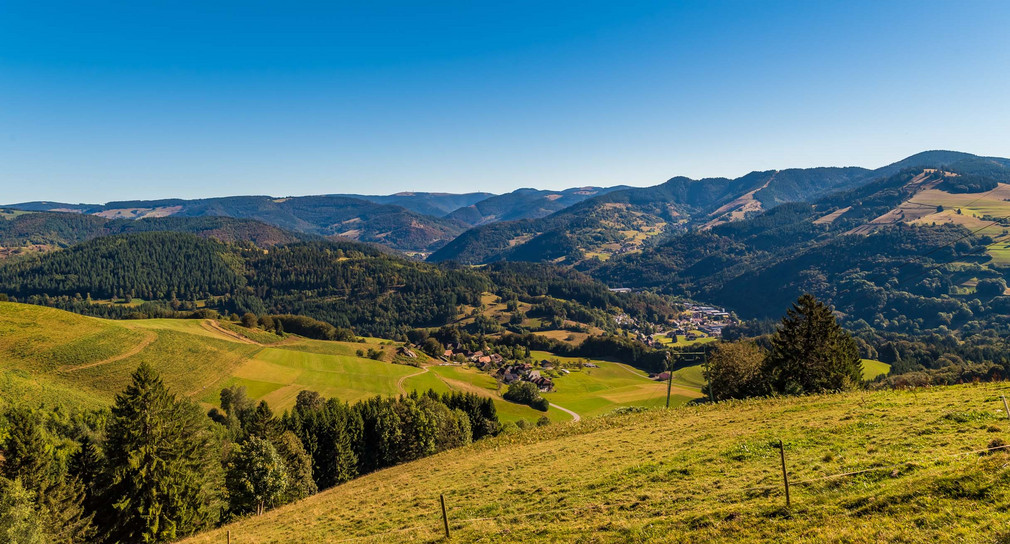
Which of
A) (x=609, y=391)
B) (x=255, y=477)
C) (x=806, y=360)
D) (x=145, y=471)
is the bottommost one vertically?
(x=609, y=391)

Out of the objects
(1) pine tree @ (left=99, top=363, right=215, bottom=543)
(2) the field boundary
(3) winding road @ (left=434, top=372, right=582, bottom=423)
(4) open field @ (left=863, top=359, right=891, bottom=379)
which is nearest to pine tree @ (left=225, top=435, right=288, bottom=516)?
(1) pine tree @ (left=99, top=363, right=215, bottom=543)

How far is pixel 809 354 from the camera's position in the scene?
173 feet

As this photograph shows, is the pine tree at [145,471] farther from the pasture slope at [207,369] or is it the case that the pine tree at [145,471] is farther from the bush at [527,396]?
the bush at [527,396]

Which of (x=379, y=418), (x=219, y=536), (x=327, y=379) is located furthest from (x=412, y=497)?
(x=327, y=379)

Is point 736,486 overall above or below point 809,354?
above

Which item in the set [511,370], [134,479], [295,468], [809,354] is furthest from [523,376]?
[134,479]

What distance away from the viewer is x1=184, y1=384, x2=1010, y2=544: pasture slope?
12664 millimetres

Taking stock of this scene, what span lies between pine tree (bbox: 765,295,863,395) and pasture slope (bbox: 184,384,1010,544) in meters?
16.8

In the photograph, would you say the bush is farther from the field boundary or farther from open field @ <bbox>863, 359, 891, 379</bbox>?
open field @ <bbox>863, 359, 891, 379</bbox>

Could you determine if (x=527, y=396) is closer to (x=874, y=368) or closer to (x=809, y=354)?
(x=809, y=354)

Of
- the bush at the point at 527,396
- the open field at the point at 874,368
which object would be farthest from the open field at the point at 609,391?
the open field at the point at 874,368

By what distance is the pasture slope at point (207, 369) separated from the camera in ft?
316

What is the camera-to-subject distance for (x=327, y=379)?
5022 inches

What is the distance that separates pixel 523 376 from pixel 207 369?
333ft
